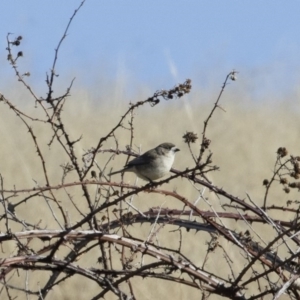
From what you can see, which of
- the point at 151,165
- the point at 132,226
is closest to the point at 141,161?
the point at 151,165

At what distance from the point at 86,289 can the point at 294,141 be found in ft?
11.4

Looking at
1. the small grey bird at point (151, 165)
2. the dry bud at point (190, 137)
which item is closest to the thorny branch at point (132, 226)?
the dry bud at point (190, 137)

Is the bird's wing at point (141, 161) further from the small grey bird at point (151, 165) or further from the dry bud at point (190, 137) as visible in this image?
A: the dry bud at point (190, 137)

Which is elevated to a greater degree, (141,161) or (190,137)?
(141,161)

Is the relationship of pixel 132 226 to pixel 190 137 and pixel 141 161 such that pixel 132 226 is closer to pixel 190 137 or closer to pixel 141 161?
pixel 190 137

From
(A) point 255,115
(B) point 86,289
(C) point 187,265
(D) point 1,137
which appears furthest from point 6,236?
(A) point 255,115

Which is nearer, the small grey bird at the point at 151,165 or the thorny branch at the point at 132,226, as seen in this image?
the thorny branch at the point at 132,226

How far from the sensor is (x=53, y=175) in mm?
7637

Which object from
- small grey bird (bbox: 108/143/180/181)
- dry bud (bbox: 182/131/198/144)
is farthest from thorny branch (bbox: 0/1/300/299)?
small grey bird (bbox: 108/143/180/181)

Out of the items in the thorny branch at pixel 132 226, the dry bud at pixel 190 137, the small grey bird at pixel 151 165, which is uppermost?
the small grey bird at pixel 151 165

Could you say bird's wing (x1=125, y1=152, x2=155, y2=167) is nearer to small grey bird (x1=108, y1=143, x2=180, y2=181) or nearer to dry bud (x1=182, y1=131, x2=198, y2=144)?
small grey bird (x1=108, y1=143, x2=180, y2=181)

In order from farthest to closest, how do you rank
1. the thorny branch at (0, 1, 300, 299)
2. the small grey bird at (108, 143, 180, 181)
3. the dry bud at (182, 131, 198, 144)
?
1. the small grey bird at (108, 143, 180, 181)
2. the dry bud at (182, 131, 198, 144)
3. the thorny branch at (0, 1, 300, 299)

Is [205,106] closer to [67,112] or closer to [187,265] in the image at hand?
[67,112]

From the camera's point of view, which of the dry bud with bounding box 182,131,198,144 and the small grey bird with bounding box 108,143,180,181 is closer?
the dry bud with bounding box 182,131,198,144
